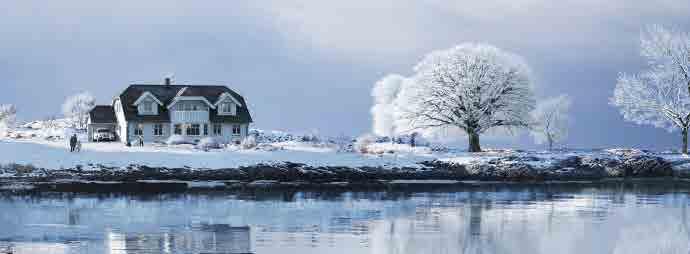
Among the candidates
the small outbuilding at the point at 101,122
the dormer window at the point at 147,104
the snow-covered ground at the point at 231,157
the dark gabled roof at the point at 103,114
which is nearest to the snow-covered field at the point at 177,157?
the snow-covered ground at the point at 231,157

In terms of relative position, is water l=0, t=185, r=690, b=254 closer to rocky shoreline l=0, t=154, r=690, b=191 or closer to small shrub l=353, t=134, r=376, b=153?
rocky shoreline l=0, t=154, r=690, b=191

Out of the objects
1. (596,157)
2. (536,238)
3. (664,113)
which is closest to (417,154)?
(596,157)

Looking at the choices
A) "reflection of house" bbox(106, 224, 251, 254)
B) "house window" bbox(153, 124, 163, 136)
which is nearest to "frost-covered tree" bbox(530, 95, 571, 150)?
"house window" bbox(153, 124, 163, 136)

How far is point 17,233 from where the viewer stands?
861 inches

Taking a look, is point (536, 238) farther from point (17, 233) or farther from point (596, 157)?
point (596, 157)

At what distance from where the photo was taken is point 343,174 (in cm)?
4897

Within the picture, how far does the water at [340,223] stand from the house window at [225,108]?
35394 millimetres

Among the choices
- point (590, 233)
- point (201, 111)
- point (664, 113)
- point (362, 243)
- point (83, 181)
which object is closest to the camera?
point (362, 243)

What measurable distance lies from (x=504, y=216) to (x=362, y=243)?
8.53 m

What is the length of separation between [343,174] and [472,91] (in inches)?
742

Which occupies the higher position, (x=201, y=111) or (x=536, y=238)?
(x=201, y=111)

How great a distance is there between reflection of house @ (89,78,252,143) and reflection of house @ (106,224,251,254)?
49.1 m

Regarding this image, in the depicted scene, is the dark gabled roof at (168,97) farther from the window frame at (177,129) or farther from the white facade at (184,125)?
the window frame at (177,129)

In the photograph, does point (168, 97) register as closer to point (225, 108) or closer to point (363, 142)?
point (225, 108)
